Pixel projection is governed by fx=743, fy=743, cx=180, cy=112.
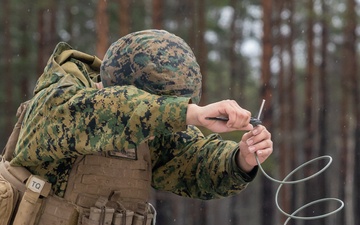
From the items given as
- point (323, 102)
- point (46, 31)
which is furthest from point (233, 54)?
point (46, 31)

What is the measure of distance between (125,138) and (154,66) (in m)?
0.39

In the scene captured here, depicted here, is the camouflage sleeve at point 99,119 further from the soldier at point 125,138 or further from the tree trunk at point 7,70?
the tree trunk at point 7,70

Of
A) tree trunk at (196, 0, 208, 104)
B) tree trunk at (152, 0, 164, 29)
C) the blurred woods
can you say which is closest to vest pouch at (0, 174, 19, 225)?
tree trunk at (152, 0, 164, 29)

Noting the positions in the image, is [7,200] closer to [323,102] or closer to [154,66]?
[154,66]

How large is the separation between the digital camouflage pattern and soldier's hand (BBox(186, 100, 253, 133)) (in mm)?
43

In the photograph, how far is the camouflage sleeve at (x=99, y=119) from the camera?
270 cm

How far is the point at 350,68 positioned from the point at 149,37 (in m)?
18.2

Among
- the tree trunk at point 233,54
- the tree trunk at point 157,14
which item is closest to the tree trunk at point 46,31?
the tree trunk at point 157,14

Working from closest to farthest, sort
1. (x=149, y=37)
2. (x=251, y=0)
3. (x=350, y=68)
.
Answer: (x=149, y=37) < (x=350, y=68) < (x=251, y=0)

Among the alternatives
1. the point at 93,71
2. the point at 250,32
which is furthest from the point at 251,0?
the point at 93,71

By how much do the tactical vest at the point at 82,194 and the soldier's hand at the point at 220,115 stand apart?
682 mm

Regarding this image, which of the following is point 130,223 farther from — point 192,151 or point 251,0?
point 251,0

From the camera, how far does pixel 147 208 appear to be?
3375mm

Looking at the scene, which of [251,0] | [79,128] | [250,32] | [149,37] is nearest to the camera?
[79,128]
